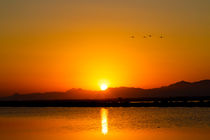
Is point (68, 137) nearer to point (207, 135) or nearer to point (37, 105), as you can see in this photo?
point (207, 135)

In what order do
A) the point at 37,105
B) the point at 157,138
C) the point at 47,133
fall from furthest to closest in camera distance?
the point at 37,105, the point at 47,133, the point at 157,138

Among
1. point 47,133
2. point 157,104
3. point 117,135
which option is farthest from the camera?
point 157,104

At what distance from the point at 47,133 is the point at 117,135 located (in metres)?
7.76

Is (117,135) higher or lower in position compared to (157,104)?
lower

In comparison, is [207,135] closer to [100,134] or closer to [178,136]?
[178,136]

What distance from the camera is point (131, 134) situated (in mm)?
41125

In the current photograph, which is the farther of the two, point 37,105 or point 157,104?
point 37,105

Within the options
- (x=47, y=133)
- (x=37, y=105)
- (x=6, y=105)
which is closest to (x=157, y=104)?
(x=37, y=105)

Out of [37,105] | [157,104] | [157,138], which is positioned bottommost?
[157,138]

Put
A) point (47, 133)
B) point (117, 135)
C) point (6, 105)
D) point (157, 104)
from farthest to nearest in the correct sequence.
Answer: point (6, 105)
point (157, 104)
point (47, 133)
point (117, 135)

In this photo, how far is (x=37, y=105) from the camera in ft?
510

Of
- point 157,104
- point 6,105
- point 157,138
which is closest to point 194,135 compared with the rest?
point 157,138

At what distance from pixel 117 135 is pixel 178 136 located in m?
5.74

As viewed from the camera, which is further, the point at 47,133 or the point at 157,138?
the point at 47,133
